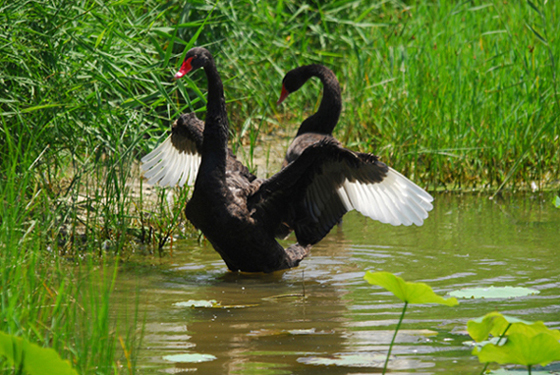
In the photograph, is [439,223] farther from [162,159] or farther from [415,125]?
[162,159]

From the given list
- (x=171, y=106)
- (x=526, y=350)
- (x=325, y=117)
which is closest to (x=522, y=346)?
(x=526, y=350)

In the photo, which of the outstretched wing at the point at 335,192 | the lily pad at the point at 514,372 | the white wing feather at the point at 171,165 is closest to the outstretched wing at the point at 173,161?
the white wing feather at the point at 171,165

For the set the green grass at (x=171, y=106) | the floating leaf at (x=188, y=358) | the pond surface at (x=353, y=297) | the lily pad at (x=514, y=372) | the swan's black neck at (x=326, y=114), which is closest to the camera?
the lily pad at (x=514, y=372)

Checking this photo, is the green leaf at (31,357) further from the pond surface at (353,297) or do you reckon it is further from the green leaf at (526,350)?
the green leaf at (526,350)

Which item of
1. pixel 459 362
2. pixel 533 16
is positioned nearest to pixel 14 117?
pixel 459 362

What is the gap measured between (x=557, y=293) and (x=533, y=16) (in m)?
5.03

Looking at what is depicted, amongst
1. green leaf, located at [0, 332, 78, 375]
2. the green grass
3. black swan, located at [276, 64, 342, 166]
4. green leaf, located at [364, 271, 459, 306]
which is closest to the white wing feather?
the green grass

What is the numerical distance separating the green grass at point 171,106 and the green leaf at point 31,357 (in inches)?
10.1

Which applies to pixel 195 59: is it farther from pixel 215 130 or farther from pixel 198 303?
pixel 198 303

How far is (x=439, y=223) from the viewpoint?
565 cm

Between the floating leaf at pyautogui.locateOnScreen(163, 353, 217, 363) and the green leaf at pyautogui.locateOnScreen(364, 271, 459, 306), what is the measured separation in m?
0.90

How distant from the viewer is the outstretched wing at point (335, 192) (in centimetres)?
431

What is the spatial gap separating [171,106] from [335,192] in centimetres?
244

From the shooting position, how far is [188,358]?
2.78 meters
